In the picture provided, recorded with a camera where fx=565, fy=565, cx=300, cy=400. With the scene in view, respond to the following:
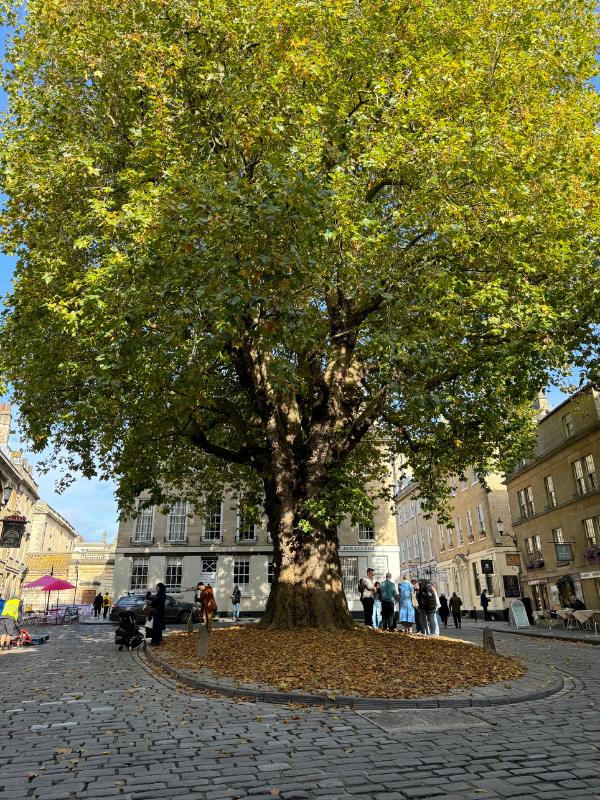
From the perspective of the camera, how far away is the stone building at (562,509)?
28031 mm

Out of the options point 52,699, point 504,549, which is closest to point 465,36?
point 52,699

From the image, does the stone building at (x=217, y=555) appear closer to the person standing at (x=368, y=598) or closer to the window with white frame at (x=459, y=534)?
the window with white frame at (x=459, y=534)

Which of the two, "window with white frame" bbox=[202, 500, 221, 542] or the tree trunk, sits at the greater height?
"window with white frame" bbox=[202, 500, 221, 542]

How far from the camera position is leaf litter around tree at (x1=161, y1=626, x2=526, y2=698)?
8.77 metres

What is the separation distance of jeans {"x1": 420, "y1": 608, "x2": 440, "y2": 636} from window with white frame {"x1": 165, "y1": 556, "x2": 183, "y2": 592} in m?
23.6

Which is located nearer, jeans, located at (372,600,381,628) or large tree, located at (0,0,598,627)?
large tree, located at (0,0,598,627)

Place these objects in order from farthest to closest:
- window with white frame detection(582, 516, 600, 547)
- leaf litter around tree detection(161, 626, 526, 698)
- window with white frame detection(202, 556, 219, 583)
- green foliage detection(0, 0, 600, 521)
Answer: window with white frame detection(202, 556, 219, 583), window with white frame detection(582, 516, 600, 547), green foliage detection(0, 0, 600, 521), leaf litter around tree detection(161, 626, 526, 698)

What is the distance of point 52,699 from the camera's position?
871 cm

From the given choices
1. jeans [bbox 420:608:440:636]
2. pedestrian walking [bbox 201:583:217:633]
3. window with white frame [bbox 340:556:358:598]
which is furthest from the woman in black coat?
window with white frame [bbox 340:556:358:598]

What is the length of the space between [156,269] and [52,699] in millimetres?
7110

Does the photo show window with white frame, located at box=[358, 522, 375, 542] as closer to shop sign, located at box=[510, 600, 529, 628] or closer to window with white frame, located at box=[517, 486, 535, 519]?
window with white frame, located at box=[517, 486, 535, 519]

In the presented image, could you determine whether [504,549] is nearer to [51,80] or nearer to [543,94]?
[543,94]

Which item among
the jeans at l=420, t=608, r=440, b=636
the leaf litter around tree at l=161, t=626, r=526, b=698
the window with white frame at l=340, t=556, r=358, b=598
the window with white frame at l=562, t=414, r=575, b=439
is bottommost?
the leaf litter around tree at l=161, t=626, r=526, b=698

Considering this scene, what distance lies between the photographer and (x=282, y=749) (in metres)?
5.77
